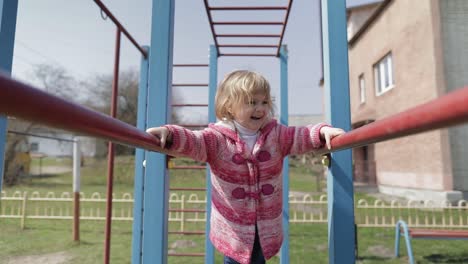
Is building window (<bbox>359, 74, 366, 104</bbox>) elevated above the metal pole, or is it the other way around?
building window (<bbox>359, 74, 366, 104</bbox>)

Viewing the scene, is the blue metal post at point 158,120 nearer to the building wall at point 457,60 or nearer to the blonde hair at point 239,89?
the blonde hair at point 239,89

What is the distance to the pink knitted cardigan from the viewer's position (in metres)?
1.19

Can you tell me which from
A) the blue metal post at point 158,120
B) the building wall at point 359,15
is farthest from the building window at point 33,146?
the building wall at point 359,15

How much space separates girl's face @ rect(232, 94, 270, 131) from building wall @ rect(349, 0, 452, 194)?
686 cm

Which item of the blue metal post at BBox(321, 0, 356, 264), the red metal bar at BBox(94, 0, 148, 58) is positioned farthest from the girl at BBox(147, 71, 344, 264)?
the red metal bar at BBox(94, 0, 148, 58)

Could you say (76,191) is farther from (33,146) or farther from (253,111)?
(33,146)

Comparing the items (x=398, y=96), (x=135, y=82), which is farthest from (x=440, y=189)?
(x=135, y=82)

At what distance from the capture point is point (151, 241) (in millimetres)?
1193

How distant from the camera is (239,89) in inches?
47.4

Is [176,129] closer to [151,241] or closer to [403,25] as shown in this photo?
[151,241]

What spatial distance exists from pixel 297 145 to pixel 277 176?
0.14 metres

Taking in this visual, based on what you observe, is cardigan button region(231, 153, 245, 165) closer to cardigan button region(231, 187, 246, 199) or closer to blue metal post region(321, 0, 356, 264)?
cardigan button region(231, 187, 246, 199)

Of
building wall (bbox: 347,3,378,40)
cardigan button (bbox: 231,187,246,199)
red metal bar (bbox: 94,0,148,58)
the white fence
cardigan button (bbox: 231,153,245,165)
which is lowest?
the white fence

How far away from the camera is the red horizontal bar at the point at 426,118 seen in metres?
0.37
